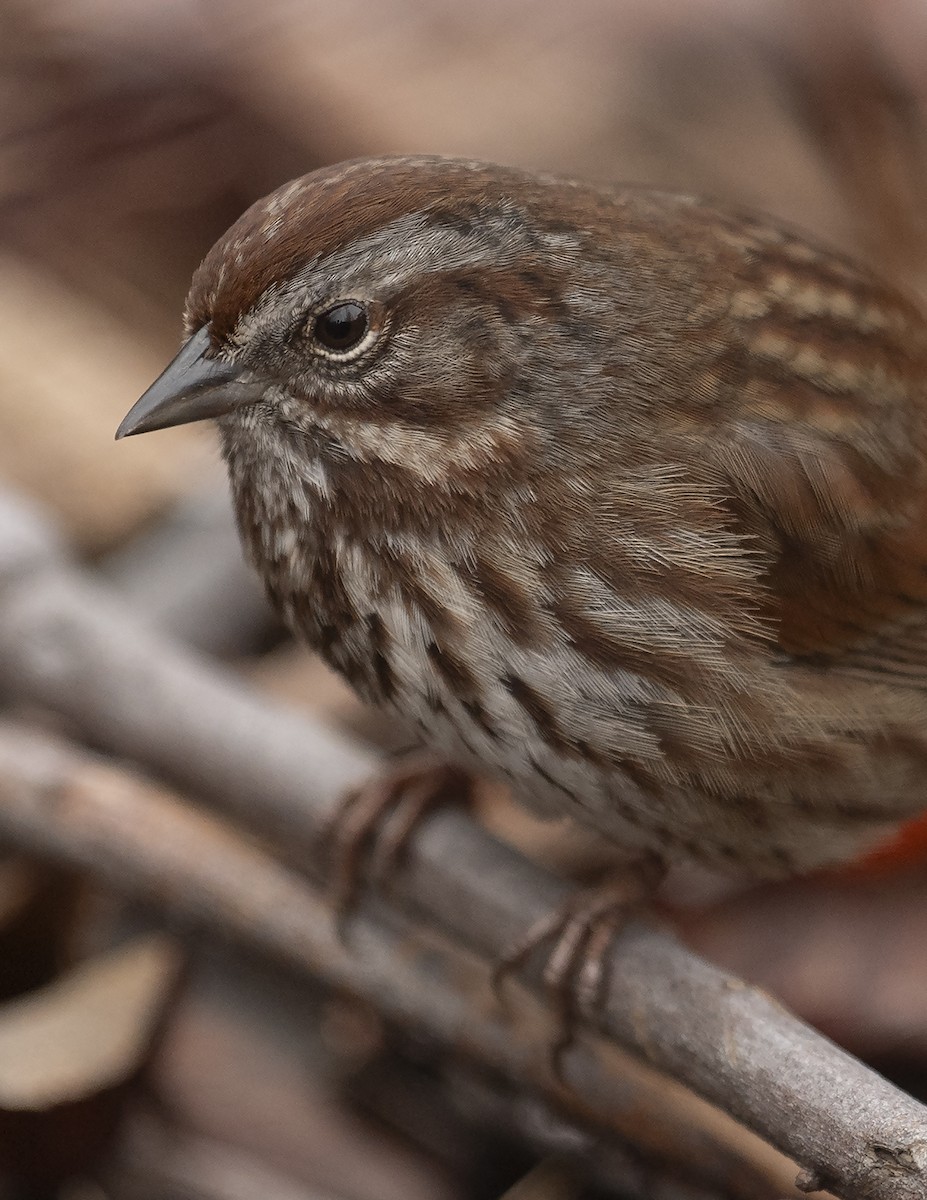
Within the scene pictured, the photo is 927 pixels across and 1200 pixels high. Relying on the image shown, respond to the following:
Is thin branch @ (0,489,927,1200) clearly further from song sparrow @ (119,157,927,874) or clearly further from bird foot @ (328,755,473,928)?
song sparrow @ (119,157,927,874)

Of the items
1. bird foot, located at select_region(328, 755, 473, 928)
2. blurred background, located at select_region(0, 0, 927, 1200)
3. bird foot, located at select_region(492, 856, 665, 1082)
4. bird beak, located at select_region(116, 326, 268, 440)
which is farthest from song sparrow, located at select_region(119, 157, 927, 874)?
blurred background, located at select_region(0, 0, 927, 1200)

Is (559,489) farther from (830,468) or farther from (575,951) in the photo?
(575,951)

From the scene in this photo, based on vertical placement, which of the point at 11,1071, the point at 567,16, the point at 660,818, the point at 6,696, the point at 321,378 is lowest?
the point at 11,1071

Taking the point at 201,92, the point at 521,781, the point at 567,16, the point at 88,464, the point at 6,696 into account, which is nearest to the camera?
the point at 521,781

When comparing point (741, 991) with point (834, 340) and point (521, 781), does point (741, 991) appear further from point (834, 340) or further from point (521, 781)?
point (834, 340)

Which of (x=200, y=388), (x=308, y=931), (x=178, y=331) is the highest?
(x=200, y=388)

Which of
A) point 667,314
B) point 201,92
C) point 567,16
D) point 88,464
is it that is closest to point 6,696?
point 88,464

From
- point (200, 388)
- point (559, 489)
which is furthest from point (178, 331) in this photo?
point (559, 489)
